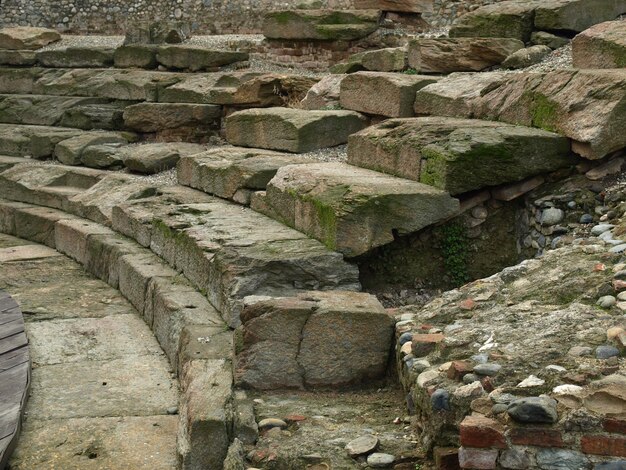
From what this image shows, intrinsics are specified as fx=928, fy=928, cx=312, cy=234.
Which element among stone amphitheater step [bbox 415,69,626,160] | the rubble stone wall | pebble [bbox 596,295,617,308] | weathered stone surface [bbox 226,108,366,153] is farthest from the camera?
the rubble stone wall

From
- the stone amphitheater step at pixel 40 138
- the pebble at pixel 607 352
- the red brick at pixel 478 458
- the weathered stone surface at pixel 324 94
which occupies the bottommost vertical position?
the stone amphitheater step at pixel 40 138

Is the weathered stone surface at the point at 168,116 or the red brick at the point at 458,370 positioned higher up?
the red brick at the point at 458,370

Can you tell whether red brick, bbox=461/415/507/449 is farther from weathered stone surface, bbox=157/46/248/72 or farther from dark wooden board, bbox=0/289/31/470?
weathered stone surface, bbox=157/46/248/72

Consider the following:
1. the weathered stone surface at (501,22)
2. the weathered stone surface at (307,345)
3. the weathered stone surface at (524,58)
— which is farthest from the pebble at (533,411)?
the weathered stone surface at (501,22)

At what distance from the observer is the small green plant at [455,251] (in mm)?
5949

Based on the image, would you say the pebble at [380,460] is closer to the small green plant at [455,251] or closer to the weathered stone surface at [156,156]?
the small green plant at [455,251]

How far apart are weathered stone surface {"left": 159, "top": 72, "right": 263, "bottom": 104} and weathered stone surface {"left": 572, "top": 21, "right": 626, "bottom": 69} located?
480cm

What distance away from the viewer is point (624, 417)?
10.6 feet

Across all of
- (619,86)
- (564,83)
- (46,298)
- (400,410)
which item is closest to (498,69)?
(564,83)

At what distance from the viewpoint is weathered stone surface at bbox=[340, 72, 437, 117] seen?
8.06 meters

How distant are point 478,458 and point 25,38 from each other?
45.8ft

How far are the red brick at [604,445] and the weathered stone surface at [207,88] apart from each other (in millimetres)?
8174

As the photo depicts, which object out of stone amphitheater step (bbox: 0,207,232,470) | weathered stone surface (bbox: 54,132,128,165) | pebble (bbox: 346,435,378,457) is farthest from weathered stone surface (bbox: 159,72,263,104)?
pebble (bbox: 346,435,378,457)

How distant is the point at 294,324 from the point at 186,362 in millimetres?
898
